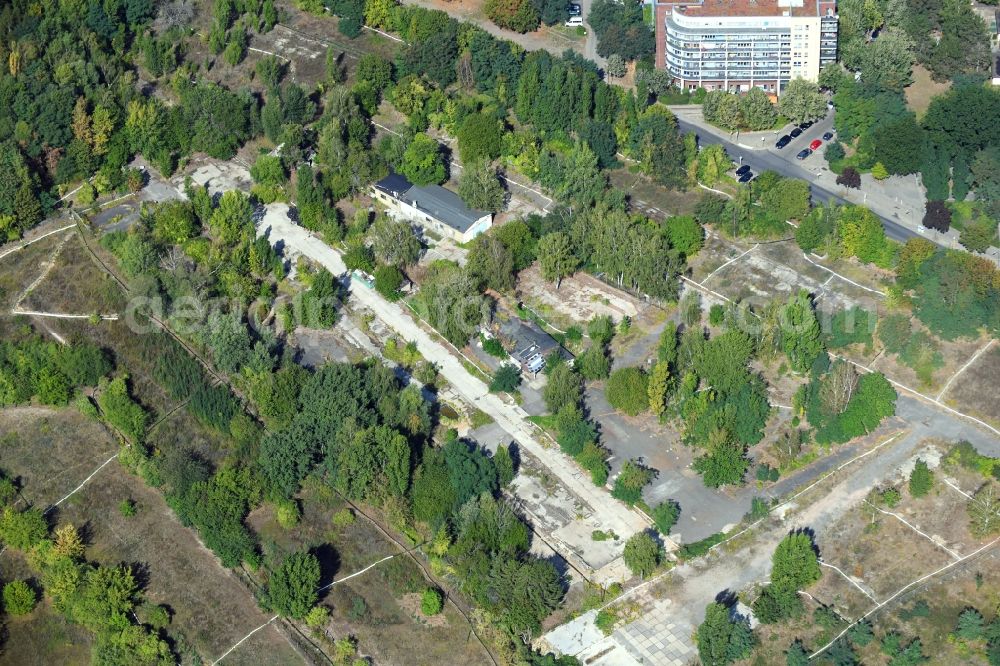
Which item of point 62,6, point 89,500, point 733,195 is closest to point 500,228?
point 733,195

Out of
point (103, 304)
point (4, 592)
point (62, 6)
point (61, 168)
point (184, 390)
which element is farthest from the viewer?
point (62, 6)

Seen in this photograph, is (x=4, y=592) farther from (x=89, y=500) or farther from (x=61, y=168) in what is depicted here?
(x=61, y=168)

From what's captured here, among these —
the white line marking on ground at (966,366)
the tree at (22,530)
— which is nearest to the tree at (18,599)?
the tree at (22,530)

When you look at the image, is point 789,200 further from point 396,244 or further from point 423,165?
point 396,244

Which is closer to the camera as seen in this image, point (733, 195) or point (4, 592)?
point (4, 592)

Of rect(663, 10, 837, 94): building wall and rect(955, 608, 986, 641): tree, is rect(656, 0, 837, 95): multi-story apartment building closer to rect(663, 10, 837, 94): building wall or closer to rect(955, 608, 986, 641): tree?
rect(663, 10, 837, 94): building wall

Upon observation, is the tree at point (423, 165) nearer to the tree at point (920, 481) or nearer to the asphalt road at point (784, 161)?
Result: the asphalt road at point (784, 161)

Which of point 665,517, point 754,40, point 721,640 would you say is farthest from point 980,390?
point 754,40
